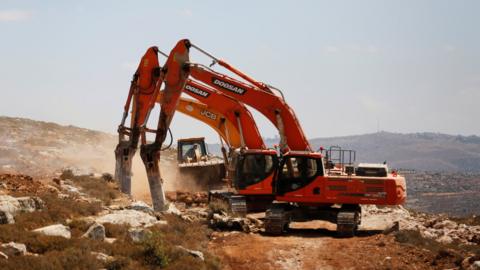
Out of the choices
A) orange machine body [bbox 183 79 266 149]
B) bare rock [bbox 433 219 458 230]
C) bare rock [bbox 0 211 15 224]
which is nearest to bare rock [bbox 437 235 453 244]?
bare rock [bbox 433 219 458 230]

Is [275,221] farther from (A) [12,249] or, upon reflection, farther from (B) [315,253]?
(A) [12,249]

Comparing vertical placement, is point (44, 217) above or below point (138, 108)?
below

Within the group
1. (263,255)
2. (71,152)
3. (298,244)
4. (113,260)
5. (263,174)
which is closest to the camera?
(113,260)

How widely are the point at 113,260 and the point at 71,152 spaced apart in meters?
44.7

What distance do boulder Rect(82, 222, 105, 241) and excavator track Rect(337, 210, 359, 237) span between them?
8851mm

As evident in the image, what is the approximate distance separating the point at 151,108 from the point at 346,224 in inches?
313

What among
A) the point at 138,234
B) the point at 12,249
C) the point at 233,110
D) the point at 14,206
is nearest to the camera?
the point at 12,249

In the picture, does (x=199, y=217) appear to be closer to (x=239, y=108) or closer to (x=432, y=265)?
(x=239, y=108)

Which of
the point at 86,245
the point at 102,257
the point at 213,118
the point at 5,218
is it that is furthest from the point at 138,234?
the point at 213,118

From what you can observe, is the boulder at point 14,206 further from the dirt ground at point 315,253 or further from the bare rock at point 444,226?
the bare rock at point 444,226

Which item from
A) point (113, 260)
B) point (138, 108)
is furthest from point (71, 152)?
point (113, 260)

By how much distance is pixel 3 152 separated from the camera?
5025 centimetres

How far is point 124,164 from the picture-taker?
88.8 ft

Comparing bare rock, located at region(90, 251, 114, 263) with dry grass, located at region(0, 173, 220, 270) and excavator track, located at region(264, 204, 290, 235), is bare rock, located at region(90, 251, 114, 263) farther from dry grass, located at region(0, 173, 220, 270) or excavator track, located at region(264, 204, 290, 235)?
excavator track, located at region(264, 204, 290, 235)
